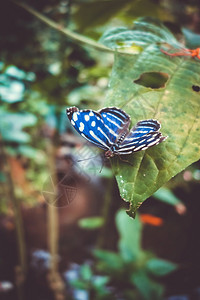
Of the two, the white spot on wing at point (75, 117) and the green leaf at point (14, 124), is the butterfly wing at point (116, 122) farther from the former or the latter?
the green leaf at point (14, 124)

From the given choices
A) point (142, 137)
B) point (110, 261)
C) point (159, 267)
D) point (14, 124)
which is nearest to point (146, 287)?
point (159, 267)

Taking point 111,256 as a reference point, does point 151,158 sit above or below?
below

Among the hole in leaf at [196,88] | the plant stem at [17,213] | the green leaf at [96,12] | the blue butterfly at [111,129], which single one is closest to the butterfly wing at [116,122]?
the blue butterfly at [111,129]

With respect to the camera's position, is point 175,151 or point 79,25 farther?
point 79,25

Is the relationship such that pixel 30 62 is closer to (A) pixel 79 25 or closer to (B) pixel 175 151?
(A) pixel 79 25

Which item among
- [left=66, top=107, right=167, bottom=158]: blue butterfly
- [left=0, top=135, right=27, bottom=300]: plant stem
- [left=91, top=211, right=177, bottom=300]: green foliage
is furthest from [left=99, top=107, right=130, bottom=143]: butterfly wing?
[left=91, top=211, right=177, bottom=300]: green foliage

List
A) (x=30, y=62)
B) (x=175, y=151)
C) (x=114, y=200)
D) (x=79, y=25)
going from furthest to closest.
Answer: (x=114, y=200)
(x=30, y=62)
(x=79, y=25)
(x=175, y=151)

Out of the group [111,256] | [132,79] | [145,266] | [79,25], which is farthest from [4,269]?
[132,79]
